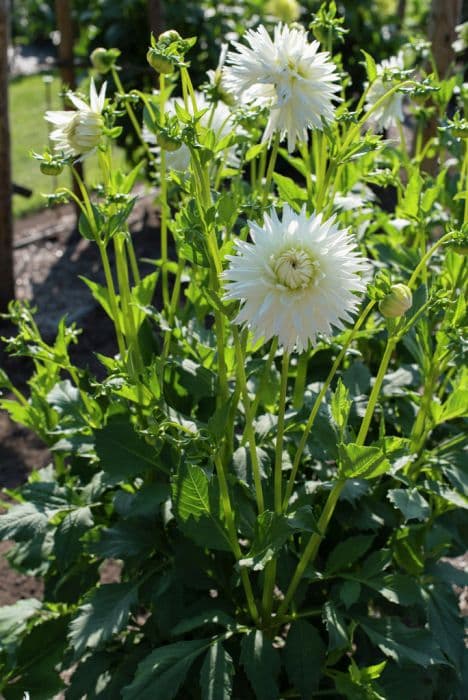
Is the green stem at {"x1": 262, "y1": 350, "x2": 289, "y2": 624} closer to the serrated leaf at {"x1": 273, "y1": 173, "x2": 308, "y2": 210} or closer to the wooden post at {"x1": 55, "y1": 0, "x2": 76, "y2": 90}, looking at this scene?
the serrated leaf at {"x1": 273, "y1": 173, "x2": 308, "y2": 210}

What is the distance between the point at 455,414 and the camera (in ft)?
6.21

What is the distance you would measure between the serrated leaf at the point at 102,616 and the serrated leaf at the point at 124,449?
0.84 feet

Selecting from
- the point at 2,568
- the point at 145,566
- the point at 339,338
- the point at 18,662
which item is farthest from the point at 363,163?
the point at 2,568

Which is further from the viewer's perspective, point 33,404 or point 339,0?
point 339,0

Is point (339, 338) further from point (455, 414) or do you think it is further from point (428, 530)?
point (428, 530)

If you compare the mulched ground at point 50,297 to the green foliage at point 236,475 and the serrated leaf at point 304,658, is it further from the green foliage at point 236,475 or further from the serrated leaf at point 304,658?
the serrated leaf at point 304,658

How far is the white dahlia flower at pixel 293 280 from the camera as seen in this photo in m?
1.36

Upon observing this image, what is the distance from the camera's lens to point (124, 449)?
73.1 inches

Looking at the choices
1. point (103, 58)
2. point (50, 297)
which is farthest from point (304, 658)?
point (50, 297)

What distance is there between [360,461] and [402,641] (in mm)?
469

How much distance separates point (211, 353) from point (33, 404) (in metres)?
0.54

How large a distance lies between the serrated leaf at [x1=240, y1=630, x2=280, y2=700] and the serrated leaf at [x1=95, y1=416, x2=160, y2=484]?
16.2 inches

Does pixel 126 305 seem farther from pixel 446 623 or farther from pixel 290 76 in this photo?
pixel 446 623

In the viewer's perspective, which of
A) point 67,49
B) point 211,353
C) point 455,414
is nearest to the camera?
point 455,414
